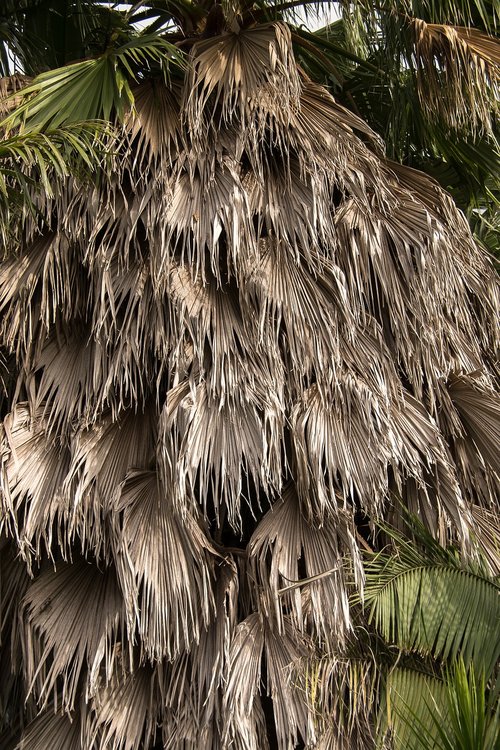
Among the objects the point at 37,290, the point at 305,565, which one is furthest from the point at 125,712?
the point at 37,290

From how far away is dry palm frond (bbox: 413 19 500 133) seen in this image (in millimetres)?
3773

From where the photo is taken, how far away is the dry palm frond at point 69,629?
3211 millimetres

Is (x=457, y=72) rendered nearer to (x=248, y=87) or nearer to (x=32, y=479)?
(x=248, y=87)

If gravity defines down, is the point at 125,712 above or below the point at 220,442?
below

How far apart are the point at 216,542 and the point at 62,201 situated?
1.53 meters

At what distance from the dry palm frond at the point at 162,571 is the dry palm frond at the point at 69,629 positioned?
0.15 metres

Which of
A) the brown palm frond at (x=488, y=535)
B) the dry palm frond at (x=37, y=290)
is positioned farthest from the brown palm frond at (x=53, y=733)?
the brown palm frond at (x=488, y=535)

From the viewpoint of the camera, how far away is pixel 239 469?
10.6 feet

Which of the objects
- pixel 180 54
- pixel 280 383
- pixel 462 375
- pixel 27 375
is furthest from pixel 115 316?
pixel 462 375

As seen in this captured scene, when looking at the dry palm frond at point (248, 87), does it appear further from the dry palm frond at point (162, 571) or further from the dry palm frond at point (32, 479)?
the dry palm frond at point (162, 571)

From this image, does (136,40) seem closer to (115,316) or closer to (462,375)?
(115,316)

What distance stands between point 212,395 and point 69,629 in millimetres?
1042

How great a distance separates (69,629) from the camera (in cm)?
329

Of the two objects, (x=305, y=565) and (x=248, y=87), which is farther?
(x=248, y=87)
